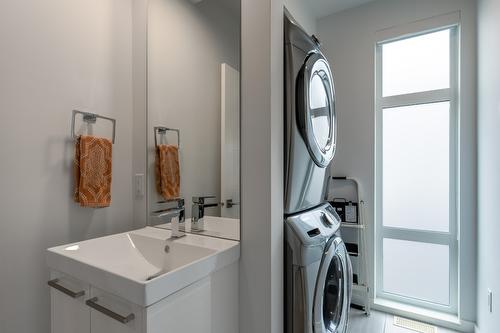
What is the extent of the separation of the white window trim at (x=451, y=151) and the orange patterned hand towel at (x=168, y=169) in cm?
179

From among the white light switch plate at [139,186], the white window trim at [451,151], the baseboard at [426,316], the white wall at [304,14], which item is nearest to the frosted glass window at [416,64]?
the white window trim at [451,151]

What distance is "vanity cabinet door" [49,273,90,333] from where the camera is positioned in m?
1.02

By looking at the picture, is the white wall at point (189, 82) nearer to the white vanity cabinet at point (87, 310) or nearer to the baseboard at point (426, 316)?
the white vanity cabinet at point (87, 310)

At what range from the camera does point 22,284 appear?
1.16 m

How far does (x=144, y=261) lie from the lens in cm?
134

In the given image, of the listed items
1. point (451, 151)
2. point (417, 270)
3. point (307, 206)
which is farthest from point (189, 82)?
point (417, 270)

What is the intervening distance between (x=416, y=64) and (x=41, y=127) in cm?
277

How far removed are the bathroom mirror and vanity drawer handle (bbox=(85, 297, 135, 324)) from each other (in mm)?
485

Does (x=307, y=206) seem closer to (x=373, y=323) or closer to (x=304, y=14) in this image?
(x=373, y=323)

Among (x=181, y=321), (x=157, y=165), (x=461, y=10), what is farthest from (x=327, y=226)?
(x=461, y=10)

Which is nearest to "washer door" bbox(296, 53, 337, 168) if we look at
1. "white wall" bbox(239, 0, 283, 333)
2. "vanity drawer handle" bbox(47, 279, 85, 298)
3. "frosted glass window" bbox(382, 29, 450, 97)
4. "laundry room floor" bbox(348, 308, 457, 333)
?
"white wall" bbox(239, 0, 283, 333)

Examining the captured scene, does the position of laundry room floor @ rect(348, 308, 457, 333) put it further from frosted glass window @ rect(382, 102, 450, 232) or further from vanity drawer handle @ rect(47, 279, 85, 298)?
vanity drawer handle @ rect(47, 279, 85, 298)
